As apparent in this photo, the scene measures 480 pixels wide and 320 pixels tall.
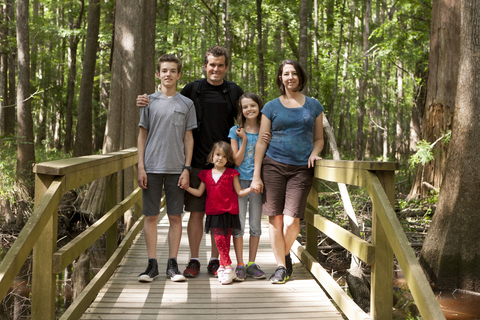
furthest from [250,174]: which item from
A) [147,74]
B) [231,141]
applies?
[147,74]

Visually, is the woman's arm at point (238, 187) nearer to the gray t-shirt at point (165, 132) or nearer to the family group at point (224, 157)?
the family group at point (224, 157)

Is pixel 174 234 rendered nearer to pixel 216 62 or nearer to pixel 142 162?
pixel 142 162

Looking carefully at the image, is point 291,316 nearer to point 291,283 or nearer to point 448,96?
point 291,283

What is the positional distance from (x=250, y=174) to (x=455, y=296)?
149 inches

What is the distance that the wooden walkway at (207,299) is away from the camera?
3.31m

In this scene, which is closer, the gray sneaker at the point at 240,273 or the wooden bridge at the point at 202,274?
the wooden bridge at the point at 202,274

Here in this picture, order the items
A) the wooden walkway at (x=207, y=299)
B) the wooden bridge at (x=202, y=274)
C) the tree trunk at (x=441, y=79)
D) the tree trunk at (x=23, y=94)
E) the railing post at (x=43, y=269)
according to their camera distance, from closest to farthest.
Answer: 1. the wooden bridge at (x=202, y=274)
2. the railing post at (x=43, y=269)
3. the wooden walkway at (x=207, y=299)
4. the tree trunk at (x=441, y=79)
5. the tree trunk at (x=23, y=94)

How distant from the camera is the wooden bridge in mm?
2357

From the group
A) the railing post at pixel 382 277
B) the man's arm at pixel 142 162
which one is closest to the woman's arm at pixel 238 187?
the man's arm at pixel 142 162

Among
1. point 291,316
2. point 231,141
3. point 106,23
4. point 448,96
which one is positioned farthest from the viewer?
point 106,23

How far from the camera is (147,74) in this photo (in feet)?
27.5

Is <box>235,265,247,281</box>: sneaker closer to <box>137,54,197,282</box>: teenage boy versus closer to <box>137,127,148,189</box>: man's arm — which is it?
<box>137,54,197,282</box>: teenage boy

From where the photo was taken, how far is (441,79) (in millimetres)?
9352

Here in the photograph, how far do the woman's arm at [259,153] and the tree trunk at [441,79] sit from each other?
20.7ft
